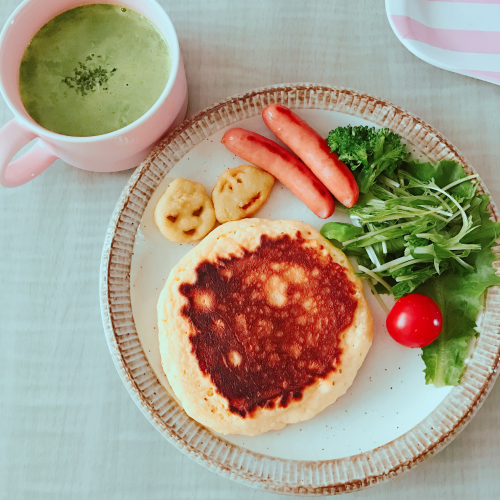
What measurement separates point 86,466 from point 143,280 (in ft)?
3.08

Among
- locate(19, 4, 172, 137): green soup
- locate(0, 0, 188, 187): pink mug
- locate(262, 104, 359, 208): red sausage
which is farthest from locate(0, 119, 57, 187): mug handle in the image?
locate(262, 104, 359, 208): red sausage

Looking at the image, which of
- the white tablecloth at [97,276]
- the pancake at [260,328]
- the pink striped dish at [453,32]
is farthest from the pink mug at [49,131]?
the pink striped dish at [453,32]

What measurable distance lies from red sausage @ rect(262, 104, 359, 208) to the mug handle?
0.97 m

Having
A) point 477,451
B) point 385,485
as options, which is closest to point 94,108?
point 385,485

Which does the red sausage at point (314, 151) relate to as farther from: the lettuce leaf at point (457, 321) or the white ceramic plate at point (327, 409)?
the lettuce leaf at point (457, 321)

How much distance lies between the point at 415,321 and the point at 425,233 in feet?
1.26

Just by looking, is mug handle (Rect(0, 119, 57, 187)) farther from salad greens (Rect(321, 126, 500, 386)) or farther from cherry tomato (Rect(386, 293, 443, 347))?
cherry tomato (Rect(386, 293, 443, 347))

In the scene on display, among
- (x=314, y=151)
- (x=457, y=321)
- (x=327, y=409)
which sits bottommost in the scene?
(x=327, y=409)

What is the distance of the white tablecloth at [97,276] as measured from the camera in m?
2.25

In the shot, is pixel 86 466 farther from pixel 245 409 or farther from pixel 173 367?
pixel 245 409

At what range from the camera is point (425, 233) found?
81.4 inches

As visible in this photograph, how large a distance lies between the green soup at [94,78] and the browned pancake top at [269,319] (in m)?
0.74

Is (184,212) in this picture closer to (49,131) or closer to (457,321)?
(49,131)

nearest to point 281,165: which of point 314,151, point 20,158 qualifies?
point 314,151
